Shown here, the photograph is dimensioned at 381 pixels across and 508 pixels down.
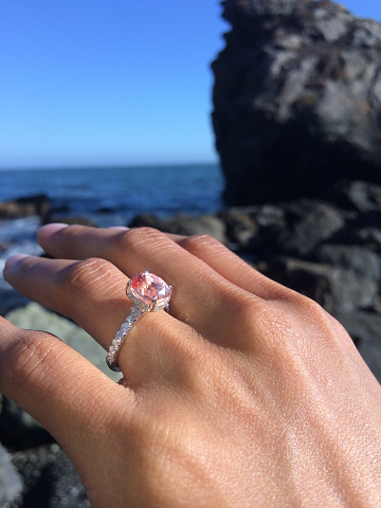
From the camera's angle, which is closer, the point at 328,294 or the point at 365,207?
the point at 328,294

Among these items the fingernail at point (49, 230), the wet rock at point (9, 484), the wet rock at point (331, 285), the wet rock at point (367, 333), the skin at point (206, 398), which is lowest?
the wet rock at point (367, 333)

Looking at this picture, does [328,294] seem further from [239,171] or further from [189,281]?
[239,171]

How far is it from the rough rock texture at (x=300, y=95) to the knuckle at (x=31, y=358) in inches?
539

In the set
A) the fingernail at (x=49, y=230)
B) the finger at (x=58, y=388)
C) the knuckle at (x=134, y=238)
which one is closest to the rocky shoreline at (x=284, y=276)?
the finger at (x=58, y=388)

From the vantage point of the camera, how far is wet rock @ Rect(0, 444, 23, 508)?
4.49ft

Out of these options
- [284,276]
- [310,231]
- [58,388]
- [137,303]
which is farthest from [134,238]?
[310,231]

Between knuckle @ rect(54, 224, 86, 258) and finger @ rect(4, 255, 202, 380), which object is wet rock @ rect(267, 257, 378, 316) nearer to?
knuckle @ rect(54, 224, 86, 258)

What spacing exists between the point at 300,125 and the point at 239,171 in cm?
367

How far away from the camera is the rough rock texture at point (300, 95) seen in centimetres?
1298

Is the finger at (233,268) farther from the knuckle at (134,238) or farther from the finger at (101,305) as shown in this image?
the finger at (101,305)

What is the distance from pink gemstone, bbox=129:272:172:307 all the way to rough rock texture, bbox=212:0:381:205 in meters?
13.4

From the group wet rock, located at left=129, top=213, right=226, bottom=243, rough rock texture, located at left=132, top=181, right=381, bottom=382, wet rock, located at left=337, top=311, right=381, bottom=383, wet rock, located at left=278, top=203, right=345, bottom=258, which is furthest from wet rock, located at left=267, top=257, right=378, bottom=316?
wet rock, located at left=129, top=213, right=226, bottom=243

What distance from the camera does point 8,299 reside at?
5578 millimetres

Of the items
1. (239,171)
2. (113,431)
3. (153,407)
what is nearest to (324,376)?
(153,407)
